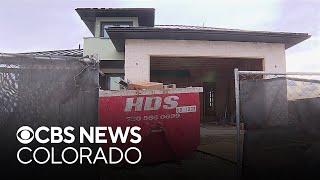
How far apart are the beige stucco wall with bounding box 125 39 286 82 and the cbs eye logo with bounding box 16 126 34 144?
11756 mm

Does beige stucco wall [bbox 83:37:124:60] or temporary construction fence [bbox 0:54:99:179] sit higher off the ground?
beige stucco wall [bbox 83:37:124:60]

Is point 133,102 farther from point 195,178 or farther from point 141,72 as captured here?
point 141,72

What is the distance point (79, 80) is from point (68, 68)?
19 cm

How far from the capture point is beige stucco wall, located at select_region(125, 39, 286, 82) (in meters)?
16.2

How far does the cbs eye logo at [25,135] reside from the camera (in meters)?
4.27

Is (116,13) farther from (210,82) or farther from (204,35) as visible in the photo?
(210,82)

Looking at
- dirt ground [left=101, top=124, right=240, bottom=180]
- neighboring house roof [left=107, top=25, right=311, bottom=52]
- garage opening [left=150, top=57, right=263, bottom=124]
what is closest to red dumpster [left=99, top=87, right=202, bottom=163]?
dirt ground [left=101, top=124, right=240, bottom=180]

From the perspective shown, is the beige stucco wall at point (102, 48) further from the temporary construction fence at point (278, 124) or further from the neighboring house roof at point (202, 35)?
the temporary construction fence at point (278, 124)

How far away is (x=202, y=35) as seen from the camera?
646 inches

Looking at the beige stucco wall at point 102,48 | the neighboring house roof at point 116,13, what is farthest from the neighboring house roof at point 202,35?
the neighboring house roof at point 116,13

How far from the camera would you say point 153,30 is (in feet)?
52.2

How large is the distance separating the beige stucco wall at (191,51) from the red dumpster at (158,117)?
7972mm

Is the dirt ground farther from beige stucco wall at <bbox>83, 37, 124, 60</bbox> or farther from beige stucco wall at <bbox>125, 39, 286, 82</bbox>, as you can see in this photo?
beige stucco wall at <bbox>83, 37, 124, 60</bbox>

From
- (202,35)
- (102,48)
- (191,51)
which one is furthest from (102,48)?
(202,35)
